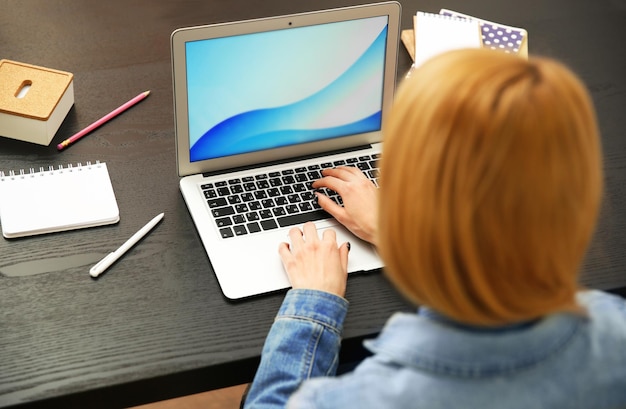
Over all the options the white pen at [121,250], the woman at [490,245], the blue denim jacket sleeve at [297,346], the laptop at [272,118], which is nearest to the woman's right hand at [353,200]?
the laptop at [272,118]

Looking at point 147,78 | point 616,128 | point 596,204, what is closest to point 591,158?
point 596,204

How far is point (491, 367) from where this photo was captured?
0.72 meters

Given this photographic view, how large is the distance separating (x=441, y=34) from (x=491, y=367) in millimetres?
881

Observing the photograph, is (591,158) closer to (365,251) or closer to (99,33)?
(365,251)

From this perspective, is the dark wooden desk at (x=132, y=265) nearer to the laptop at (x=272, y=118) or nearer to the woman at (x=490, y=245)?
the laptop at (x=272, y=118)

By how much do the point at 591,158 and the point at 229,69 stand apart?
2.00 ft

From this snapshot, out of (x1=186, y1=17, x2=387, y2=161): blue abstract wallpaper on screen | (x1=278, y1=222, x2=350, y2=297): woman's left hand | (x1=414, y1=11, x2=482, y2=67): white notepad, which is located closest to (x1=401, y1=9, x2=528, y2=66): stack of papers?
(x1=414, y1=11, x2=482, y2=67): white notepad

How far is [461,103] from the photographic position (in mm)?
656

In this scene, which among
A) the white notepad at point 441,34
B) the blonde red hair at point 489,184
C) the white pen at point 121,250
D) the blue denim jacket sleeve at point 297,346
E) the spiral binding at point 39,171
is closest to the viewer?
the blonde red hair at point 489,184

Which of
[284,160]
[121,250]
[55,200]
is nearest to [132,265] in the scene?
[121,250]

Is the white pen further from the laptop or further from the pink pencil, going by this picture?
the pink pencil

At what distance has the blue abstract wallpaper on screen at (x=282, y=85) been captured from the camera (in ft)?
3.77

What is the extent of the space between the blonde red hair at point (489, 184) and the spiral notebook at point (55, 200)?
0.56 metres

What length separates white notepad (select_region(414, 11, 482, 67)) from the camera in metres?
1.45
